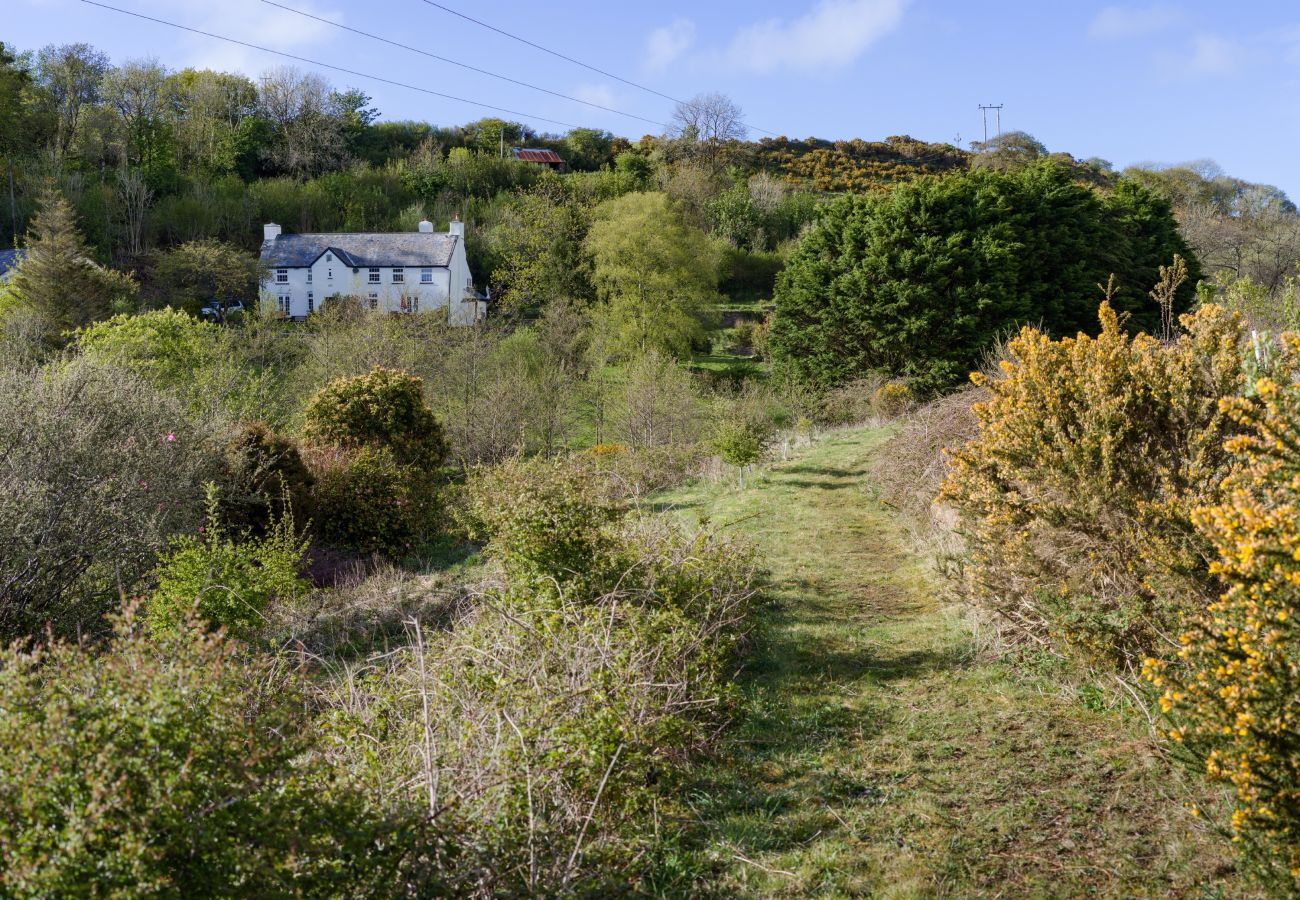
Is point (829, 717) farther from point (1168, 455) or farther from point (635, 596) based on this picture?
point (1168, 455)

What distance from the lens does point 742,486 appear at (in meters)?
16.4

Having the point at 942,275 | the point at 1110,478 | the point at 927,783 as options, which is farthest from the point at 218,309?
the point at 927,783

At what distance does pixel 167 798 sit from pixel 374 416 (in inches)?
609

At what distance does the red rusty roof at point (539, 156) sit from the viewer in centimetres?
6594

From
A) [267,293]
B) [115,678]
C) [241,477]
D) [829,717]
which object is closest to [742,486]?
[241,477]

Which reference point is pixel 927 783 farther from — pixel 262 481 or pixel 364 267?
pixel 364 267

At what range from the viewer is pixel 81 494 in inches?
403

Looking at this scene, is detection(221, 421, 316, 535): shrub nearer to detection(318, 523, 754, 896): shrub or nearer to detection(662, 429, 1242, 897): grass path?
detection(318, 523, 754, 896): shrub

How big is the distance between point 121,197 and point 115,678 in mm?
52121

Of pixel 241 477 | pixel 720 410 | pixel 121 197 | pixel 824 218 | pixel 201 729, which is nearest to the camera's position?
pixel 201 729

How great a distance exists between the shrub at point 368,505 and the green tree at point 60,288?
18169mm

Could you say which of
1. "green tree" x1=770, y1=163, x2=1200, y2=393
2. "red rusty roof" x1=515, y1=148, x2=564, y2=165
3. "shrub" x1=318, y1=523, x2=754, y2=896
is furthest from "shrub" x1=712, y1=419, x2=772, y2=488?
"red rusty roof" x1=515, y1=148, x2=564, y2=165

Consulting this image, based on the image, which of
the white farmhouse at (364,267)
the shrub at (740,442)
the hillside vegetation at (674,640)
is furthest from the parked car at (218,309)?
the shrub at (740,442)

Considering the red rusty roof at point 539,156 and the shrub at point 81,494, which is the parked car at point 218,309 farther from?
the red rusty roof at point 539,156
